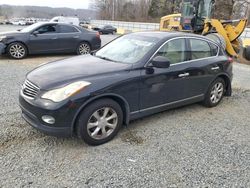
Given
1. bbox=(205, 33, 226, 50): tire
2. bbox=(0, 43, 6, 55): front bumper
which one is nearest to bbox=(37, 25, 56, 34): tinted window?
bbox=(0, 43, 6, 55): front bumper

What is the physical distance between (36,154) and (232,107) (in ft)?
13.4

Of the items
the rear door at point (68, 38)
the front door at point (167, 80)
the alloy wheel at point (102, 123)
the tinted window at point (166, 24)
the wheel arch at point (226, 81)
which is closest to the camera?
the alloy wheel at point (102, 123)

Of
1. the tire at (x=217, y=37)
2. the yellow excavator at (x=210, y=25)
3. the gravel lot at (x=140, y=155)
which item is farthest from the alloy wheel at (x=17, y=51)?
the yellow excavator at (x=210, y=25)

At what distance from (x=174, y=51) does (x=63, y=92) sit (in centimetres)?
213

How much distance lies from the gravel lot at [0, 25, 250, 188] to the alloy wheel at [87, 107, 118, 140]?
0.18 meters

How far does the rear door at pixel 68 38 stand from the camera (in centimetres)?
953

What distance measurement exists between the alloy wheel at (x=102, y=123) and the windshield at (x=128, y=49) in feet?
2.97

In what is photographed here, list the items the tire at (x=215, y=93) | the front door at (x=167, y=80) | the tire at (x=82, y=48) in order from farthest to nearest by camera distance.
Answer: the tire at (x=82, y=48) < the tire at (x=215, y=93) < the front door at (x=167, y=80)

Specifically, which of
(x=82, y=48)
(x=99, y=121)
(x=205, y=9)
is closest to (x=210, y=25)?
(x=205, y=9)

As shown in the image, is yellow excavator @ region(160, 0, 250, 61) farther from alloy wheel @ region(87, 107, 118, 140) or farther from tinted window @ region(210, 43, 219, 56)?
alloy wheel @ region(87, 107, 118, 140)

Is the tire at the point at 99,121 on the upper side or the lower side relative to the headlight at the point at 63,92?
lower

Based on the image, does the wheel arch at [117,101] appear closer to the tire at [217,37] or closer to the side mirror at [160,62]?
the side mirror at [160,62]

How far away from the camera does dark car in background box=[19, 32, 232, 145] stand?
311 cm

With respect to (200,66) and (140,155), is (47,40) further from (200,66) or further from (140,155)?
(140,155)
